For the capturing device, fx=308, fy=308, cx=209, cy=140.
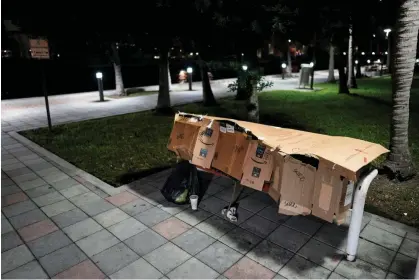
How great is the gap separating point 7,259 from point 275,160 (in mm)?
3645

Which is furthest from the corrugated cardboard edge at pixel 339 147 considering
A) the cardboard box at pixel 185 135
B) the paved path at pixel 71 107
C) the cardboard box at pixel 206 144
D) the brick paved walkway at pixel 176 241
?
the paved path at pixel 71 107

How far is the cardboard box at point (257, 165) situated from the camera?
13.0ft

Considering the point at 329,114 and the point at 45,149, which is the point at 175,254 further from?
the point at 329,114

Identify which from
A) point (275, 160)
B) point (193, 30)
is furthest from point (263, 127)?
point (193, 30)

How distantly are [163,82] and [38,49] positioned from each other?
4.62 metres

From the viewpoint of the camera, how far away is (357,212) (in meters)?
3.49

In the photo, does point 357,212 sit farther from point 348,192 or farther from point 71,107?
point 71,107

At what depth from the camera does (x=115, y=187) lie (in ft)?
19.8

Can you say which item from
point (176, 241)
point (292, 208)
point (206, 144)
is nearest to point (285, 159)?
point (292, 208)

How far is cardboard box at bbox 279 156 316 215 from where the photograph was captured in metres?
3.55

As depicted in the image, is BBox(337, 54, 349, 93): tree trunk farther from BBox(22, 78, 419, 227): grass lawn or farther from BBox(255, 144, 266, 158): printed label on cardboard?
BBox(255, 144, 266, 158): printed label on cardboard

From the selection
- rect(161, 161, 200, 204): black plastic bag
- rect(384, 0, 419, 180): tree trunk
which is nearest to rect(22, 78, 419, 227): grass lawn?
rect(384, 0, 419, 180): tree trunk

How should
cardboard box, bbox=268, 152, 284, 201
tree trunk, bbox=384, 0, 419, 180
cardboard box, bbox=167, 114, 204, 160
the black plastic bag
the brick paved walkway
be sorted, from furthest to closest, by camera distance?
tree trunk, bbox=384, 0, 419, 180 < the black plastic bag < cardboard box, bbox=167, 114, 204, 160 < cardboard box, bbox=268, 152, 284, 201 < the brick paved walkway

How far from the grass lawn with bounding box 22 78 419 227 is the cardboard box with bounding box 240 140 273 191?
2.27m
